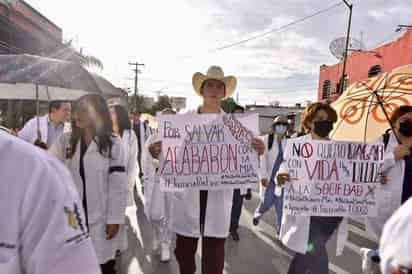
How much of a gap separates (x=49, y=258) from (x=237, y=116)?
7.10 feet

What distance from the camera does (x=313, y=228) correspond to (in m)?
2.97

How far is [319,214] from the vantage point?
9.48ft

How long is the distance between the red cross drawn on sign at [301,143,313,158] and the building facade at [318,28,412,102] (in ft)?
40.6

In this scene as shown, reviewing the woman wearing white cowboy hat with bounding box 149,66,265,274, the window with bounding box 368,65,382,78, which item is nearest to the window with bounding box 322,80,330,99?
the window with bounding box 368,65,382,78

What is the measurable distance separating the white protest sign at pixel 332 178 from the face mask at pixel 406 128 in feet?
0.72

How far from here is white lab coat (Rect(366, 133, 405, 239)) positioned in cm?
284

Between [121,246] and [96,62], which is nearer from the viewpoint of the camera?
[121,246]

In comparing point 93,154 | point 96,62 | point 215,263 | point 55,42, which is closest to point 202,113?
point 93,154

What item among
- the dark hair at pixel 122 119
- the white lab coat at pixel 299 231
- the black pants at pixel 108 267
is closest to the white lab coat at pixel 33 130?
the dark hair at pixel 122 119

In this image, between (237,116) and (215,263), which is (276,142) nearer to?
(237,116)

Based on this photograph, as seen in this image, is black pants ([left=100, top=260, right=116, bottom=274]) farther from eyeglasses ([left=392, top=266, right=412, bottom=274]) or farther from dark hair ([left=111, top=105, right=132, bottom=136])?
eyeglasses ([left=392, top=266, right=412, bottom=274])

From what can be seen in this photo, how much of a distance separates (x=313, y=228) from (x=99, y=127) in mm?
2005

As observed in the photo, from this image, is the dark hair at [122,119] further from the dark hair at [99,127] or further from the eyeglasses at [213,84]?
the eyeglasses at [213,84]

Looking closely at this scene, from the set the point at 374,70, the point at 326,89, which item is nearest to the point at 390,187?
the point at 374,70
